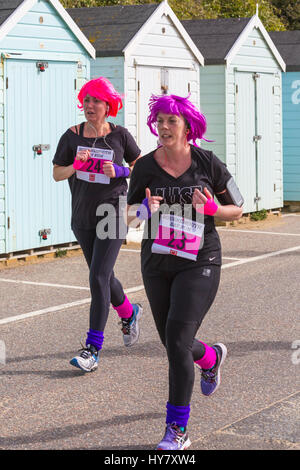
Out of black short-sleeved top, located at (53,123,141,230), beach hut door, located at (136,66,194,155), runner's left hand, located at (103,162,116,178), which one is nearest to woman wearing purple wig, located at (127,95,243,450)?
runner's left hand, located at (103,162,116,178)

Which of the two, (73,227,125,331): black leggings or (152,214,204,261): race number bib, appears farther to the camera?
(73,227,125,331): black leggings

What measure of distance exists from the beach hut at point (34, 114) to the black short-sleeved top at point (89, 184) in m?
5.02

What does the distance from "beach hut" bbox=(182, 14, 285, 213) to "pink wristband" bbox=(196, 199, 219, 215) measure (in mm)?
11117

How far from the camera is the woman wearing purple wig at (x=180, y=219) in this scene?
5.09 metres

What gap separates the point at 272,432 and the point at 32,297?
4870 millimetres

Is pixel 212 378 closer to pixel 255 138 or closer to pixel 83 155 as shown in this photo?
pixel 83 155

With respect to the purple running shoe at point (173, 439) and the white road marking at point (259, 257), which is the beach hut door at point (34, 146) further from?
the purple running shoe at point (173, 439)

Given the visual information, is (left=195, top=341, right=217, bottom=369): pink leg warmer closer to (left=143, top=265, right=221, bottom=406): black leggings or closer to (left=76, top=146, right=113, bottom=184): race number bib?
(left=143, top=265, right=221, bottom=406): black leggings

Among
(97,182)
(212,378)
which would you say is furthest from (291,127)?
(212,378)

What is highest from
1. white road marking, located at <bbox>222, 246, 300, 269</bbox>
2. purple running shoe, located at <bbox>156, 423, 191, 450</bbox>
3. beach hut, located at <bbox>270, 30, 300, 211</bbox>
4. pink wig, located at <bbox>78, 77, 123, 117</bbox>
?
beach hut, located at <bbox>270, 30, 300, 211</bbox>

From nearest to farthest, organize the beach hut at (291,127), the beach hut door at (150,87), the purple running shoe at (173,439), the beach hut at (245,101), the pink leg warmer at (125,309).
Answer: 1. the purple running shoe at (173,439)
2. the pink leg warmer at (125,309)
3. the beach hut door at (150,87)
4. the beach hut at (245,101)
5. the beach hut at (291,127)

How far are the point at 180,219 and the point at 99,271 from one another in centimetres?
178

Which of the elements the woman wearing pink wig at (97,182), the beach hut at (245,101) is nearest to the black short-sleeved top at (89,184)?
the woman wearing pink wig at (97,182)

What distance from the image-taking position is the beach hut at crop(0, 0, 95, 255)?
1192 centimetres
